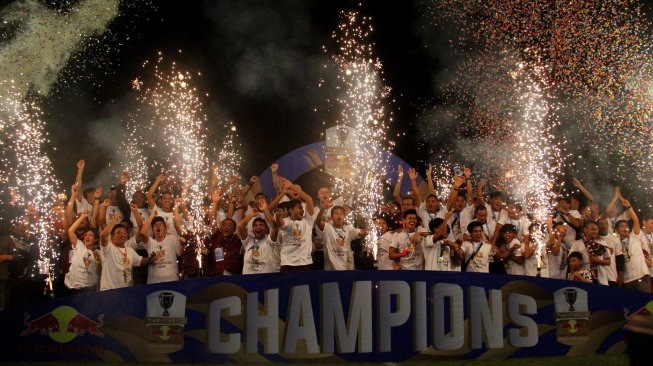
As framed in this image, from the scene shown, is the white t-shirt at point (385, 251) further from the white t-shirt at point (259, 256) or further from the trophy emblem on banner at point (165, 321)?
the trophy emblem on banner at point (165, 321)

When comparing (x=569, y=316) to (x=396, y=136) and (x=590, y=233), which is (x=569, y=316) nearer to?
(x=590, y=233)

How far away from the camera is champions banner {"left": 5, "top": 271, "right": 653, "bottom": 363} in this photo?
7.68m

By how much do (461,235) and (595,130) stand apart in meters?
9.00

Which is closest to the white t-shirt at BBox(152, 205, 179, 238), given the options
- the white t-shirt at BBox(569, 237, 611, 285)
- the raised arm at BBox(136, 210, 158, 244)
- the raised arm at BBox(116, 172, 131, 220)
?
the raised arm at BBox(136, 210, 158, 244)

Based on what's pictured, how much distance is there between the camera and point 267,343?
7664 millimetres

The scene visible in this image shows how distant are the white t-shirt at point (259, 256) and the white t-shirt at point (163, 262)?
1.04 meters

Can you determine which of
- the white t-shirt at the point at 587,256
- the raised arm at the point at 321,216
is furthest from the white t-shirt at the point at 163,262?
the white t-shirt at the point at 587,256

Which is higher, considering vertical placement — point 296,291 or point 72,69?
point 72,69

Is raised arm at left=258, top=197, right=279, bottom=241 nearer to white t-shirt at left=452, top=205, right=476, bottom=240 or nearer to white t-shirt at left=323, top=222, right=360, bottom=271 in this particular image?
white t-shirt at left=323, top=222, right=360, bottom=271

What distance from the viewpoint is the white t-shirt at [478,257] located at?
367 inches

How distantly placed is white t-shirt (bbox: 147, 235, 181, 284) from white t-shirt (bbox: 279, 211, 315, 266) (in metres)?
1.57

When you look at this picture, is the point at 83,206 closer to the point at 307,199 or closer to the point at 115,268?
the point at 115,268

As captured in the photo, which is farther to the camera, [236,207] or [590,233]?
[236,207]

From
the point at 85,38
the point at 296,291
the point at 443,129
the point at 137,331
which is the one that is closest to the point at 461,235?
the point at 296,291
